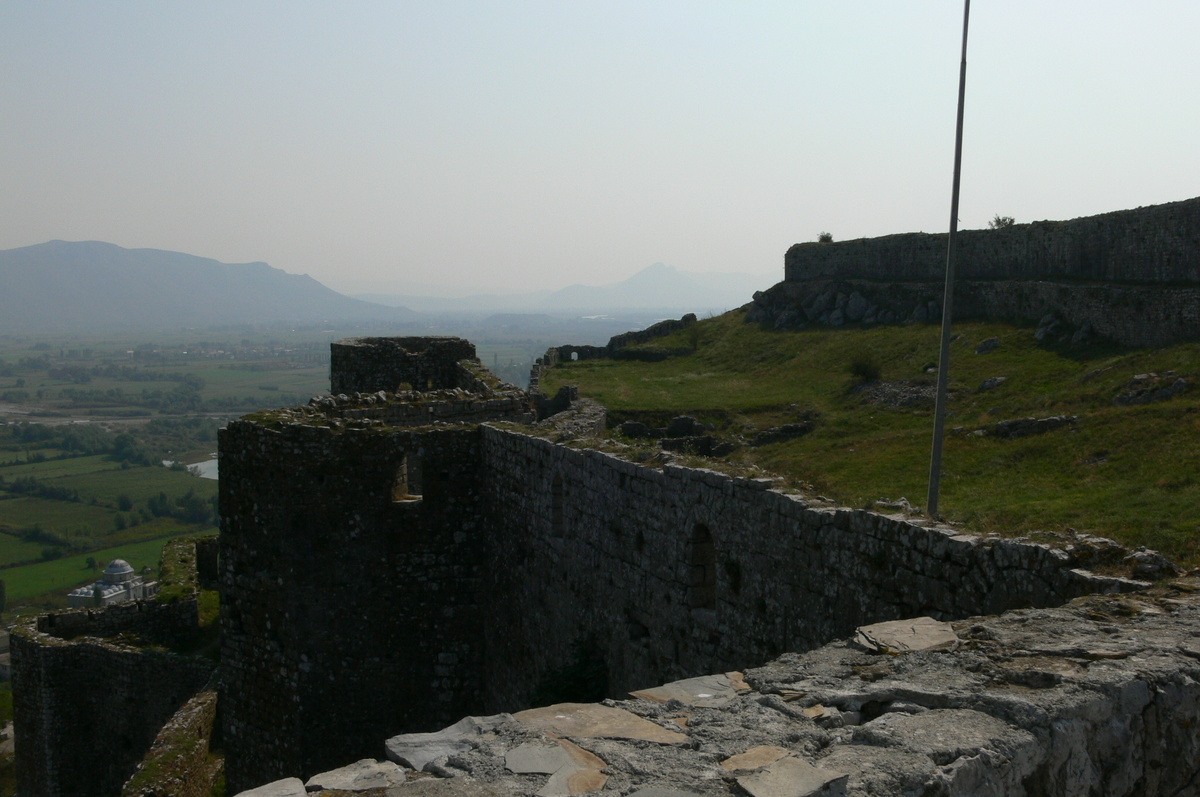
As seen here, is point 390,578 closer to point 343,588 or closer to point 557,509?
point 343,588

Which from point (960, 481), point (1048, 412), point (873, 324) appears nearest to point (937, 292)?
point (873, 324)

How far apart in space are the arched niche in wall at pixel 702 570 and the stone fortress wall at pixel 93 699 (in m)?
9.33

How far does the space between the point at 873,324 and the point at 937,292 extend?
236 cm

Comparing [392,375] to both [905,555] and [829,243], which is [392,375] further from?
[829,243]

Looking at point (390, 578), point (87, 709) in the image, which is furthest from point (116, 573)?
point (390, 578)

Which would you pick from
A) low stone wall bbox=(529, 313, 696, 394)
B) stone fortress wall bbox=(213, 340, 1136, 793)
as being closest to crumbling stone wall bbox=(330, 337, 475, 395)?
stone fortress wall bbox=(213, 340, 1136, 793)

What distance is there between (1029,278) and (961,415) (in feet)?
33.2

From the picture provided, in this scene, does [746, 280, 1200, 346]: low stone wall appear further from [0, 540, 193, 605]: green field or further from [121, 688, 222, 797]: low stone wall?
[0, 540, 193, 605]: green field

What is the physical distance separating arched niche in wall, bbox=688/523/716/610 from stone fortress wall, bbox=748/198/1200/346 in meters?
21.2

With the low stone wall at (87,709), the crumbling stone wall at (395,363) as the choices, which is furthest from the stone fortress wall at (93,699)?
the crumbling stone wall at (395,363)

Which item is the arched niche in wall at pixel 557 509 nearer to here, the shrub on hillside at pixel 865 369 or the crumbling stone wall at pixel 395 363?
the crumbling stone wall at pixel 395 363

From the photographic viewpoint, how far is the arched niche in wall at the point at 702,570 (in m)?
8.43

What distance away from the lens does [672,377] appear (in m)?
36.6

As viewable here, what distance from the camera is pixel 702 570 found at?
8.52 m
